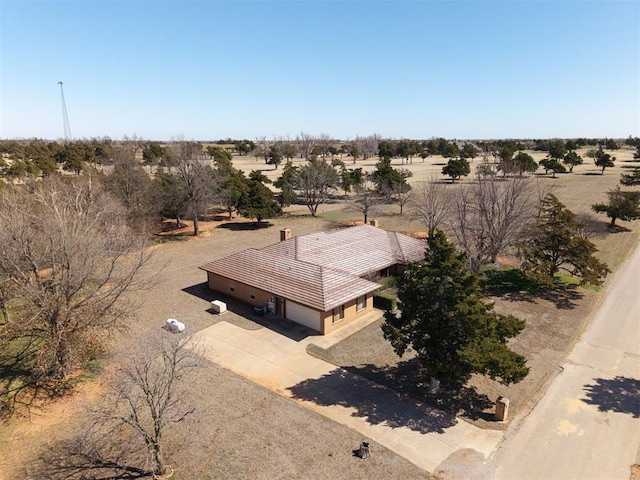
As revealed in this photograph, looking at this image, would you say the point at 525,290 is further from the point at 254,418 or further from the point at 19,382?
the point at 19,382

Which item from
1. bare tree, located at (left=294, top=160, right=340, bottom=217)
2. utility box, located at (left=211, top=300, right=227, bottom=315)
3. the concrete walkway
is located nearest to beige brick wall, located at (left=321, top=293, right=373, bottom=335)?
the concrete walkway

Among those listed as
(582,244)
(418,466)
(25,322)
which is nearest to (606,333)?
(582,244)

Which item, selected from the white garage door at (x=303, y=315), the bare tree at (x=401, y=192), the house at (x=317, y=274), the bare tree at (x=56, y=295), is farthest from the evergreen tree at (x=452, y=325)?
the bare tree at (x=401, y=192)

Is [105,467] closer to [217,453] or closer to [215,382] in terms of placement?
[217,453]

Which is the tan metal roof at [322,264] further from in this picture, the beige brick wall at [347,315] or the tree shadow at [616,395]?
the tree shadow at [616,395]

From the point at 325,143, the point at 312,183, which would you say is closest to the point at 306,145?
the point at 325,143

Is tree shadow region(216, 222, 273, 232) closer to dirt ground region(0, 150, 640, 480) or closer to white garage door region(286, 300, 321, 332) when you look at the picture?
dirt ground region(0, 150, 640, 480)
